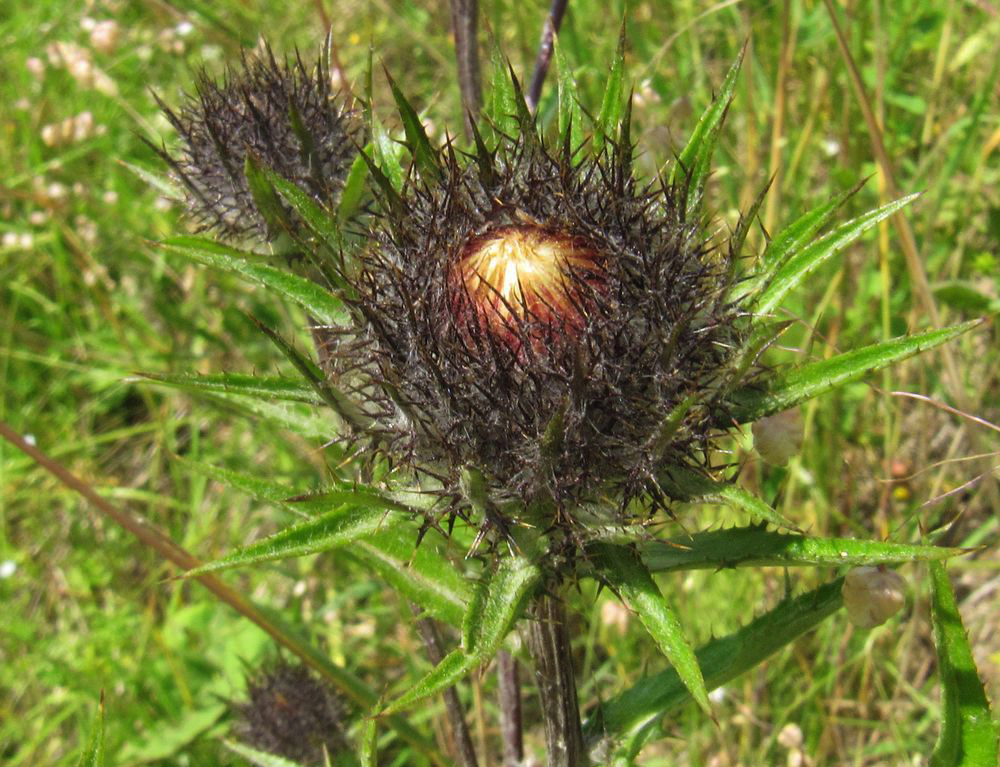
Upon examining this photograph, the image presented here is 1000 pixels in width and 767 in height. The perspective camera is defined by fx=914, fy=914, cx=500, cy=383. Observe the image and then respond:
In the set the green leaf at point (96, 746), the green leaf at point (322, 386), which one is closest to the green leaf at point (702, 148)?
the green leaf at point (322, 386)

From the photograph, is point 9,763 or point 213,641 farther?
point 213,641

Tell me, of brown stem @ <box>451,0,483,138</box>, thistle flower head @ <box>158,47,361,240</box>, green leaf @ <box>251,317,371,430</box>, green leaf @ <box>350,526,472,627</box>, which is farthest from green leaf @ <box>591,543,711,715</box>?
brown stem @ <box>451,0,483,138</box>

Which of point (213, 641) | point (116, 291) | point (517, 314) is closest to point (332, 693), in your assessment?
point (213, 641)

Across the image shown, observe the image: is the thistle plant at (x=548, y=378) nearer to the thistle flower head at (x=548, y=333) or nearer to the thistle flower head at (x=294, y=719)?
the thistle flower head at (x=548, y=333)

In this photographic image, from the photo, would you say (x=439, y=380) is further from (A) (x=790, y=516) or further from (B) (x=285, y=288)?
(A) (x=790, y=516)

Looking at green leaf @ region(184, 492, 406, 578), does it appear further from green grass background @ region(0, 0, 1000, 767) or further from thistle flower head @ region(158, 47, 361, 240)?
green grass background @ region(0, 0, 1000, 767)

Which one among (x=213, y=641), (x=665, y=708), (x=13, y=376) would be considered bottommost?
(x=665, y=708)
